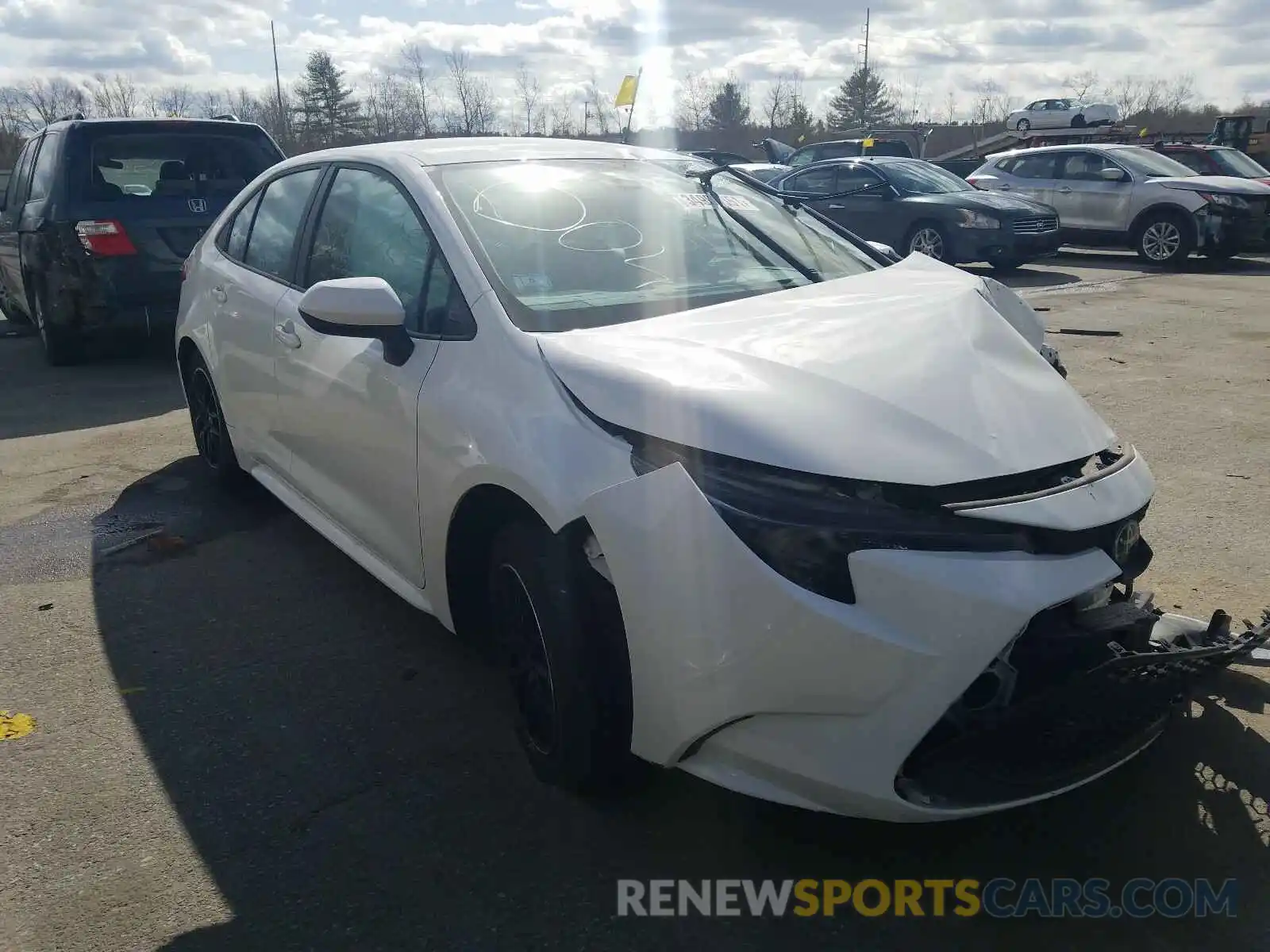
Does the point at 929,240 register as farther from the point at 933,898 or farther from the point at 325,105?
the point at 325,105

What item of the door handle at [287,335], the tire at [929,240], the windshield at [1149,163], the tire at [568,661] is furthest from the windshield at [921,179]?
the tire at [568,661]

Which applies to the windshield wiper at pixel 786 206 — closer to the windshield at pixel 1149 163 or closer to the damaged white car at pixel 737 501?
the damaged white car at pixel 737 501

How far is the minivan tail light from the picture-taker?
776 cm

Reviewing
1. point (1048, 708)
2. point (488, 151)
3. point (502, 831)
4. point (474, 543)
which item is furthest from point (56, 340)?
point (1048, 708)

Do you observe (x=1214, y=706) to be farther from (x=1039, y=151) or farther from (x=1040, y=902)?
(x=1039, y=151)

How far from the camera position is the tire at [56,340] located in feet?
27.0

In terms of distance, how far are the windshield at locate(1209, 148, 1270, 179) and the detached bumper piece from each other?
15.4 m

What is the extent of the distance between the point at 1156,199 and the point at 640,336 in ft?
44.9

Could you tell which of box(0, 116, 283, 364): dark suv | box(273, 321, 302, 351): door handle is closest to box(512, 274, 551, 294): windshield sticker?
box(273, 321, 302, 351): door handle

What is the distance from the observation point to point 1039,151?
15672 millimetres

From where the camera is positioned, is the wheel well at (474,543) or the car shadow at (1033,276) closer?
the wheel well at (474,543)

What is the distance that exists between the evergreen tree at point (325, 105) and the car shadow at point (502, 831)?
54805mm

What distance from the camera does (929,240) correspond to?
43.6 feet

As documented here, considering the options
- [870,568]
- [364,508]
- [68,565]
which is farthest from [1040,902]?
[68,565]
